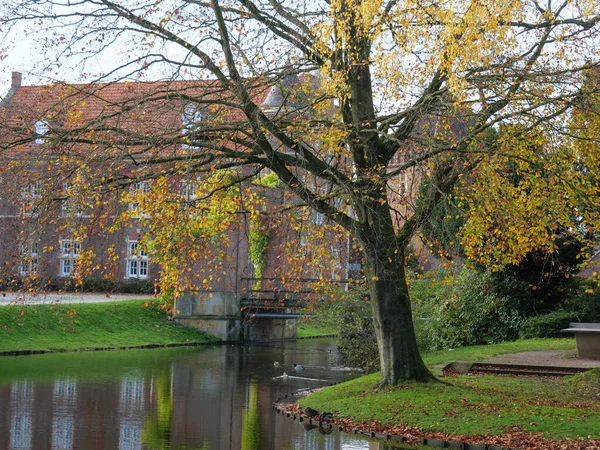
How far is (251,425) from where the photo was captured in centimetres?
1656

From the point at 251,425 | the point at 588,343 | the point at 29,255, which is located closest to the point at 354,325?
the point at 588,343

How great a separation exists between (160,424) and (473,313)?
52.5 ft

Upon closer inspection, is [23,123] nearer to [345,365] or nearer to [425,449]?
[425,449]

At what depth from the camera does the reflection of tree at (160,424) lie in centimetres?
1424

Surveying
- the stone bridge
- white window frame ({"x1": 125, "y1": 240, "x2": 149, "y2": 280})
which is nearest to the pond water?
the stone bridge

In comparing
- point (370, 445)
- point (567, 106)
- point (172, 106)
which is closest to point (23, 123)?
point (172, 106)

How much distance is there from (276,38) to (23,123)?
4.84m

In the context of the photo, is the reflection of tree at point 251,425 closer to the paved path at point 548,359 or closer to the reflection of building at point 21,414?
the reflection of building at point 21,414

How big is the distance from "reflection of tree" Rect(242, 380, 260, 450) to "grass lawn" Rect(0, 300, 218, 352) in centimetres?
1130

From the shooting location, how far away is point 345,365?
29.5 metres

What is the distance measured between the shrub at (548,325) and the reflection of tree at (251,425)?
11169 millimetres

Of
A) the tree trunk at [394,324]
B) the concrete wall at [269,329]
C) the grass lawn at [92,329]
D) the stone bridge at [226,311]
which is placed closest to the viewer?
the tree trunk at [394,324]

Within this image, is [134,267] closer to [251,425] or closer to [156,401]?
[156,401]

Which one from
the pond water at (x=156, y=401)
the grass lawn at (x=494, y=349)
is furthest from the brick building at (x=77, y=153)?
the grass lawn at (x=494, y=349)
